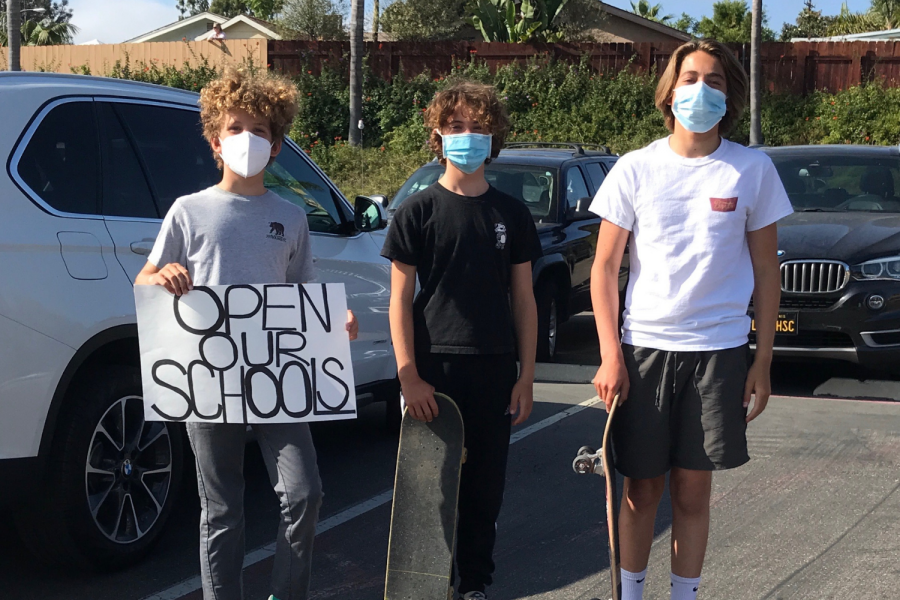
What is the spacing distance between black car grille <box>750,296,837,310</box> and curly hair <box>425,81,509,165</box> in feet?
15.6

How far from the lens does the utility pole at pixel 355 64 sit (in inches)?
1024

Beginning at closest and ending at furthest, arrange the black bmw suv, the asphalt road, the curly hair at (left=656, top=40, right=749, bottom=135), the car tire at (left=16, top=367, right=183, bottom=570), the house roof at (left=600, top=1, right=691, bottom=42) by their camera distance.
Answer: the curly hair at (left=656, top=40, right=749, bottom=135), the car tire at (left=16, top=367, right=183, bottom=570), the asphalt road, the black bmw suv, the house roof at (left=600, top=1, right=691, bottom=42)

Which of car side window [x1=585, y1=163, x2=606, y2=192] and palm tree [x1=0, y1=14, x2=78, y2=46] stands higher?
palm tree [x1=0, y1=14, x2=78, y2=46]

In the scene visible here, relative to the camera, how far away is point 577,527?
4.95 meters

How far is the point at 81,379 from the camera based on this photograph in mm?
4070

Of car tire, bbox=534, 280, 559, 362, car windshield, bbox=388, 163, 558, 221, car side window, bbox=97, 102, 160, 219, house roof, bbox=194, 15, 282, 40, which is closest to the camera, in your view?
car side window, bbox=97, 102, 160, 219

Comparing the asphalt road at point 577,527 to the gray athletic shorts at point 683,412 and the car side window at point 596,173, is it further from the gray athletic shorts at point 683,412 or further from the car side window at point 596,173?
the car side window at point 596,173

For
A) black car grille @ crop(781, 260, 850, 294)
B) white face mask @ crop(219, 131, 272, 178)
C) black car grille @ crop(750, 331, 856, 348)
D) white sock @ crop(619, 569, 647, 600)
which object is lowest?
white sock @ crop(619, 569, 647, 600)

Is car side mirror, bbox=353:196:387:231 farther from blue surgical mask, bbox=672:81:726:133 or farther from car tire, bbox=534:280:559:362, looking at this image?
car tire, bbox=534:280:559:362

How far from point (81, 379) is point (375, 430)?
2974mm

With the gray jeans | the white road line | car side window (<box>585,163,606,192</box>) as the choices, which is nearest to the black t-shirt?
the gray jeans

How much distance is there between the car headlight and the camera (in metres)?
7.57

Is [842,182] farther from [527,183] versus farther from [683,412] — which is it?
[683,412]

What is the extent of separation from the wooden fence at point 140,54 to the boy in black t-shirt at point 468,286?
27.6 meters
